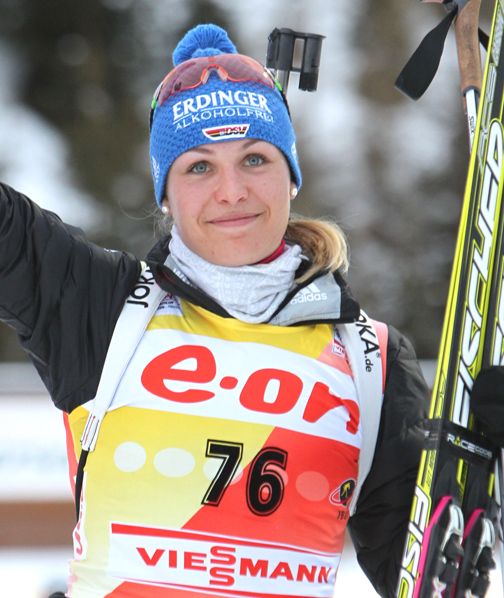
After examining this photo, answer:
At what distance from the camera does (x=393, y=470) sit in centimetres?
208

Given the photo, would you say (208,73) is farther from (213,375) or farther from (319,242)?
(213,375)

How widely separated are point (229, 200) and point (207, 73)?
0.27 metres

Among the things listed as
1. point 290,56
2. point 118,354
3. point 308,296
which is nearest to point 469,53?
point 290,56

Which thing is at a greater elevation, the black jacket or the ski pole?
the ski pole

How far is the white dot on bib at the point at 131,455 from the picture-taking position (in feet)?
6.29

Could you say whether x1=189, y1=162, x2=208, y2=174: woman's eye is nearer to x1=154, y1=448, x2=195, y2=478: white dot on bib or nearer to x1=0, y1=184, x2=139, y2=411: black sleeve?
x1=0, y1=184, x2=139, y2=411: black sleeve

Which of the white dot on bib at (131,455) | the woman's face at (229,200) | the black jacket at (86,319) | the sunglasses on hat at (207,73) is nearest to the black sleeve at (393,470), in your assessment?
the black jacket at (86,319)

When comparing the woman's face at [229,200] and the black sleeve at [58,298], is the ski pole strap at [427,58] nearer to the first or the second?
the woman's face at [229,200]

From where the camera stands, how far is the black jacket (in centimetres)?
189

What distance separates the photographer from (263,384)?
195 centimetres

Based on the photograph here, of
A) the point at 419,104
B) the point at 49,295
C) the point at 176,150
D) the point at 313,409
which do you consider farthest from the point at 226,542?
the point at 419,104

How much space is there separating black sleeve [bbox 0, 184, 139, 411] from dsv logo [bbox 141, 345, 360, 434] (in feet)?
0.36

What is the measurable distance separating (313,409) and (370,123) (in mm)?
7003

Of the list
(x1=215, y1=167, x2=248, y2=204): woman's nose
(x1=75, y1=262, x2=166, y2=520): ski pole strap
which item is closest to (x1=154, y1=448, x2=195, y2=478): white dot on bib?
(x1=75, y1=262, x2=166, y2=520): ski pole strap
